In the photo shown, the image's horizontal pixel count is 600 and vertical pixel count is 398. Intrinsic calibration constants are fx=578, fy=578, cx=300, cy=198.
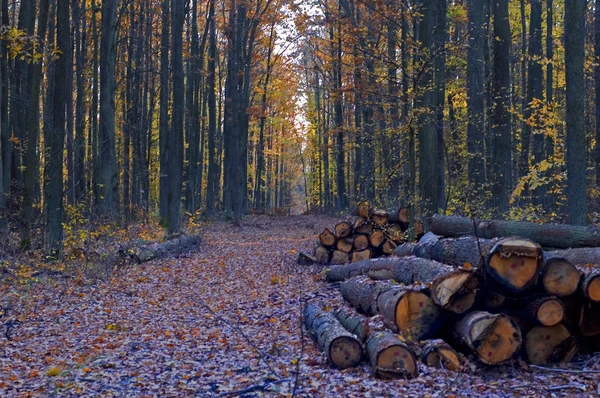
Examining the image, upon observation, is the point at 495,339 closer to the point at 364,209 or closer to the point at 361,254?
the point at 364,209

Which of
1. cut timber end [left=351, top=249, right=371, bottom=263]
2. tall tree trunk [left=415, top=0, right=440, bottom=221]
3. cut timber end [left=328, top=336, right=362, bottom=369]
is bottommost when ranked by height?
cut timber end [left=328, top=336, right=362, bottom=369]

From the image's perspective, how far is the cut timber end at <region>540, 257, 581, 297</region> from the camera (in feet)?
20.2

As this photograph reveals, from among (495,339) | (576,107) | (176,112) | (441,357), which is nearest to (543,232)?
(495,339)

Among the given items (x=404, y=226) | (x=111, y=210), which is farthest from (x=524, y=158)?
(x=111, y=210)

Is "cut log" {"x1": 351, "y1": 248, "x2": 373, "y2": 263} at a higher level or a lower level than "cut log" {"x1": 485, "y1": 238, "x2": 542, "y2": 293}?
lower

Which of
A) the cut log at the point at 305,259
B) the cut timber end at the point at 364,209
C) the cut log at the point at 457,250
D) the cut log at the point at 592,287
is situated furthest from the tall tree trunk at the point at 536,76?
the cut log at the point at 592,287

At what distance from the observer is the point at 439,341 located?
20.5 feet

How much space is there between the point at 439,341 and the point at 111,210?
13.1 meters

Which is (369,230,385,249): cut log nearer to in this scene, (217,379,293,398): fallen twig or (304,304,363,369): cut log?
(304,304,363,369): cut log

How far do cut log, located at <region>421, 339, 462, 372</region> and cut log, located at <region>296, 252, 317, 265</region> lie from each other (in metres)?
8.57

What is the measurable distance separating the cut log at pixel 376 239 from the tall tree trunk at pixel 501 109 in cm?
323

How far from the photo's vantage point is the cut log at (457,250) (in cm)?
666

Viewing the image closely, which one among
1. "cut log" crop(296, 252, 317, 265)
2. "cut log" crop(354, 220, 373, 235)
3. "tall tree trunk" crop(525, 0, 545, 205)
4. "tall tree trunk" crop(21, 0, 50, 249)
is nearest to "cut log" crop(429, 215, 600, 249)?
"cut log" crop(354, 220, 373, 235)

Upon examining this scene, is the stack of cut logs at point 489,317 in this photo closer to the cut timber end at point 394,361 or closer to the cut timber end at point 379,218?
the cut timber end at point 394,361
